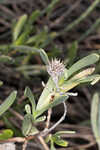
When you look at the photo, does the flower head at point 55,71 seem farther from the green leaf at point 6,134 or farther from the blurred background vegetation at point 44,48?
the blurred background vegetation at point 44,48

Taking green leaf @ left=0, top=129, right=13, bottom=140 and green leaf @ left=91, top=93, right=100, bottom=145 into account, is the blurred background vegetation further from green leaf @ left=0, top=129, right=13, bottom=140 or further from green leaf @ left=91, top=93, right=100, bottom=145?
green leaf @ left=0, top=129, right=13, bottom=140

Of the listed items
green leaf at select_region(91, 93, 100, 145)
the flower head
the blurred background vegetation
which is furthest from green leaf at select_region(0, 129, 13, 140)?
green leaf at select_region(91, 93, 100, 145)

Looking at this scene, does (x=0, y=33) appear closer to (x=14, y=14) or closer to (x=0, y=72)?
(x=14, y=14)

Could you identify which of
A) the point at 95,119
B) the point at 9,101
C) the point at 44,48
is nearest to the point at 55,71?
the point at 9,101

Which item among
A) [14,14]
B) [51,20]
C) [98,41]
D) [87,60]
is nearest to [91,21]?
[98,41]

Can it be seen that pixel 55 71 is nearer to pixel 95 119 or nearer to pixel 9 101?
pixel 9 101

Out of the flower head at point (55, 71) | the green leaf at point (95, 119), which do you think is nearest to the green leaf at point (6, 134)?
the flower head at point (55, 71)

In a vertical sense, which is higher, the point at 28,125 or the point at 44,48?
the point at 44,48

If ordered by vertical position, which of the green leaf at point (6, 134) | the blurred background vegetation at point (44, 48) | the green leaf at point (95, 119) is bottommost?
the green leaf at point (6, 134)
